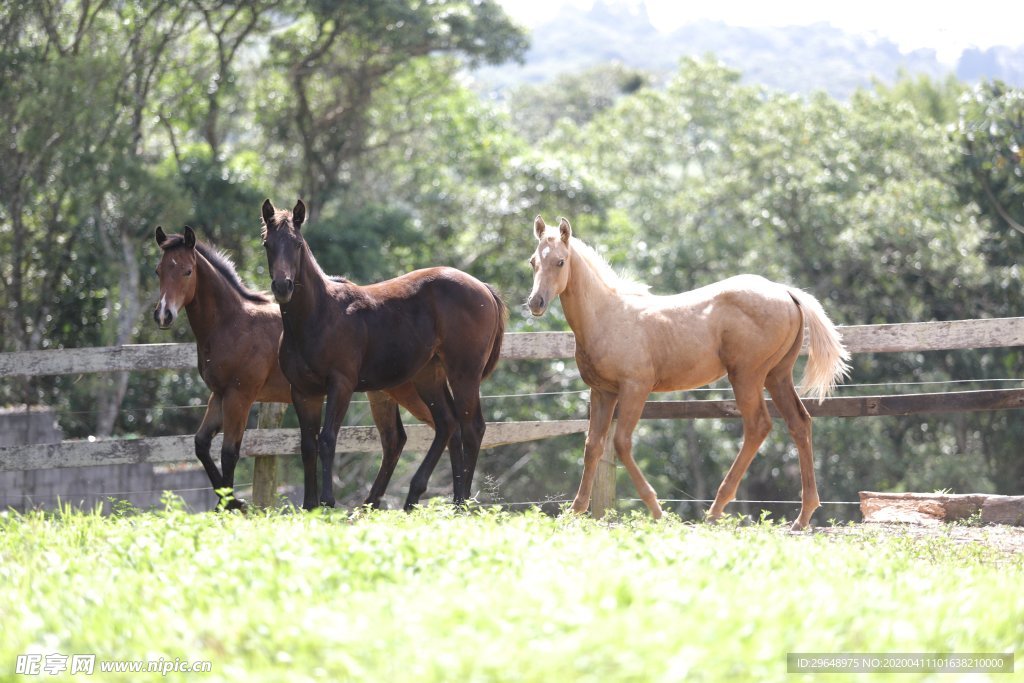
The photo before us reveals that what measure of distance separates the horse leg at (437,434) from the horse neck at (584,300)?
3.66 feet

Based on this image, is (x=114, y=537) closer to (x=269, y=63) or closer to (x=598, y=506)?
(x=598, y=506)

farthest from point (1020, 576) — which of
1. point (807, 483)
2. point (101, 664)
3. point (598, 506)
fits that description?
point (101, 664)

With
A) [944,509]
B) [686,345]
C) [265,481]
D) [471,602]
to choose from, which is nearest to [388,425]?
[265,481]

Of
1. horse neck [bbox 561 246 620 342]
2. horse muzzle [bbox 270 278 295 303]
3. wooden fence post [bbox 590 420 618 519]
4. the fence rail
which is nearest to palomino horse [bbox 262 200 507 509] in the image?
horse muzzle [bbox 270 278 295 303]

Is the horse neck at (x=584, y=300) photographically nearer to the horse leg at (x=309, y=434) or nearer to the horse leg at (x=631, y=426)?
the horse leg at (x=631, y=426)

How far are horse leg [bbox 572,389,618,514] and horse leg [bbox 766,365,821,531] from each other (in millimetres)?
1205

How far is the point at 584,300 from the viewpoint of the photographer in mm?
7645

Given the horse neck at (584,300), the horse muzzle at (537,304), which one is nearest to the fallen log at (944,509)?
the horse neck at (584,300)

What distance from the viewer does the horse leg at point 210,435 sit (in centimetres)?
788

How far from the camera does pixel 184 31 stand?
17.9 meters

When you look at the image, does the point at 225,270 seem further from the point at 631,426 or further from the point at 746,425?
the point at 746,425

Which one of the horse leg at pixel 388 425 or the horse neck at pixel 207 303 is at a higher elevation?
the horse neck at pixel 207 303

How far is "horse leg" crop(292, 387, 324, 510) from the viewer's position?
7309mm

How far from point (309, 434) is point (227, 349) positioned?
3.63 ft
